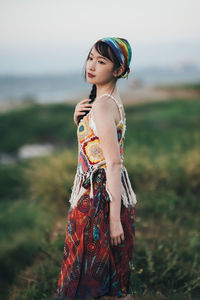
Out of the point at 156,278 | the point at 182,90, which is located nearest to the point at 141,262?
the point at 156,278

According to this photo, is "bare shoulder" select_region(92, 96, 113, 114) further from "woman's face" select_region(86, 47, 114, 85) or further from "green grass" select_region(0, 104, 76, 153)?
"green grass" select_region(0, 104, 76, 153)

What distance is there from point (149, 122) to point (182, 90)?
4.81 m

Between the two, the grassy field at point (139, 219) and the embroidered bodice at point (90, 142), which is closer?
the embroidered bodice at point (90, 142)

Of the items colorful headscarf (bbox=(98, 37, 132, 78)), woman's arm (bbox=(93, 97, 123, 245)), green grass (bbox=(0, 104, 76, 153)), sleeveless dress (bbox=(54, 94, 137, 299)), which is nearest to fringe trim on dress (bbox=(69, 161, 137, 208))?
sleeveless dress (bbox=(54, 94, 137, 299))

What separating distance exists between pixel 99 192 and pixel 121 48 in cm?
77

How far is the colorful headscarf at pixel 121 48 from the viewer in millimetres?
1581

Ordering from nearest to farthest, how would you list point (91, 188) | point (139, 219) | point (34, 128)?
1. point (91, 188)
2. point (139, 219)
3. point (34, 128)

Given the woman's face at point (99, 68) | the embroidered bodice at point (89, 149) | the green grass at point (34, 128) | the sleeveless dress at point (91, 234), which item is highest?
the green grass at point (34, 128)

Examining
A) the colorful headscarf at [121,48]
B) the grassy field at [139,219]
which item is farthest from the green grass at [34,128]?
the colorful headscarf at [121,48]

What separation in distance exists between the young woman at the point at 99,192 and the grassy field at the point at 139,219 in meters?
0.65

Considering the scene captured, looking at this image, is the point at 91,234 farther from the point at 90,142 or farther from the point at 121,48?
the point at 121,48

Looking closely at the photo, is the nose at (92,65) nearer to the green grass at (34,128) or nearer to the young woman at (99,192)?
the young woman at (99,192)

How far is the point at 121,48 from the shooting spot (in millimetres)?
1603

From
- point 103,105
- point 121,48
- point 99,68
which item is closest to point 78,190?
point 103,105
